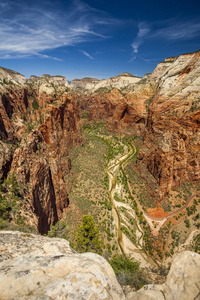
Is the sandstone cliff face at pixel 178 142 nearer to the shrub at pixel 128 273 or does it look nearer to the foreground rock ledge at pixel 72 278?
the shrub at pixel 128 273

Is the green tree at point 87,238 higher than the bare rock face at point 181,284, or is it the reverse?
the bare rock face at point 181,284

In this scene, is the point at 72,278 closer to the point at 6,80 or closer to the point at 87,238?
the point at 87,238

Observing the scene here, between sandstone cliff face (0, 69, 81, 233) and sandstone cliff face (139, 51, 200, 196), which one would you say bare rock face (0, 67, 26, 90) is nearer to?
sandstone cliff face (0, 69, 81, 233)

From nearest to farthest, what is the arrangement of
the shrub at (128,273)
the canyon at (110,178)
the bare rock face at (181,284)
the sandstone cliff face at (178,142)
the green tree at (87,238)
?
the bare rock face at (181,284) → the shrub at (128,273) → the green tree at (87,238) → the canyon at (110,178) → the sandstone cliff face at (178,142)

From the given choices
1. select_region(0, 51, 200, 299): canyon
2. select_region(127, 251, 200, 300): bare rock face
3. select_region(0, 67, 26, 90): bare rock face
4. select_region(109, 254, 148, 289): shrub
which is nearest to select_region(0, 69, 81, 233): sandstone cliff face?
select_region(0, 51, 200, 299): canyon

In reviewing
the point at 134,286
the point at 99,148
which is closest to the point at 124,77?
the point at 99,148

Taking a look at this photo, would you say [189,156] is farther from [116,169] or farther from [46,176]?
[46,176]

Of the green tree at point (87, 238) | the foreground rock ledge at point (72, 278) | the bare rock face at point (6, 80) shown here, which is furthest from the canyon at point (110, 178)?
the foreground rock ledge at point (72, 278)
